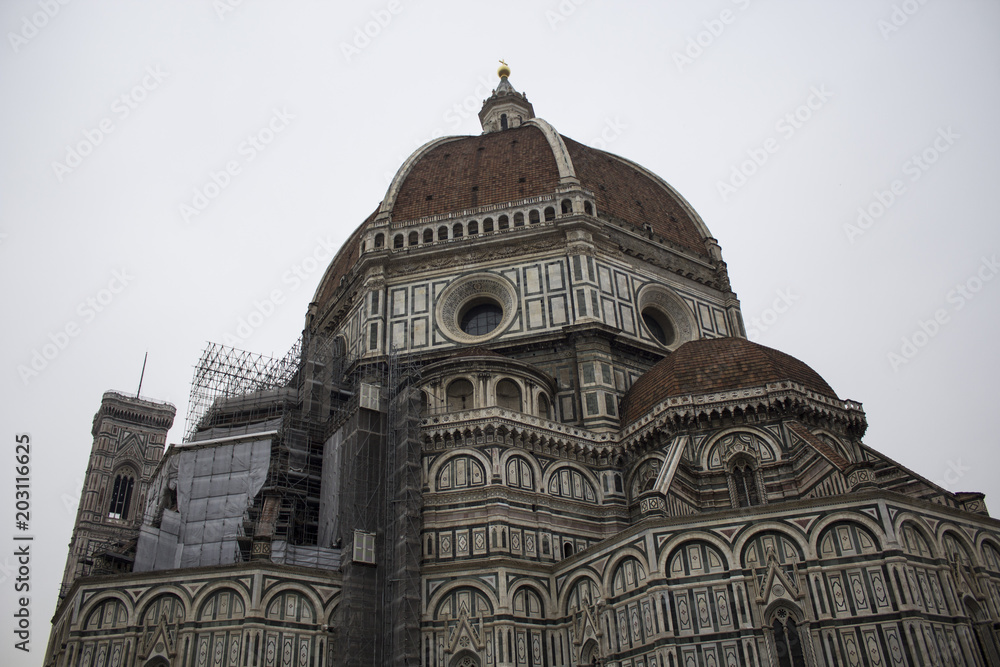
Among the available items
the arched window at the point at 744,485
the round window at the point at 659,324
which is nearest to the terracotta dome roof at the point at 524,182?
the round window at the point at 659,324

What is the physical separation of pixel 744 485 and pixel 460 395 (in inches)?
364

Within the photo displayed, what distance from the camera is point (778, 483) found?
24.4 m

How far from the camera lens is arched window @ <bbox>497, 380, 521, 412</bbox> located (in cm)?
2795

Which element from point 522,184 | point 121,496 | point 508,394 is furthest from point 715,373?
point 121,496

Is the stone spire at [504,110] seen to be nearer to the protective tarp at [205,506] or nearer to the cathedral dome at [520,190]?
the cathedral dome at [520,190]

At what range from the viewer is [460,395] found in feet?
91.7

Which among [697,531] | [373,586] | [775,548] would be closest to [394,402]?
[373,586]

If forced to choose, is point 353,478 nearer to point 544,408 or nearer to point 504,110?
point 544,408

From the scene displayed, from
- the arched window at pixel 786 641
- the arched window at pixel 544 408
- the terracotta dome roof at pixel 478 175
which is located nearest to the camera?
the arched window at pixel 786 641

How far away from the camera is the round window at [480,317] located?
32.5 meters

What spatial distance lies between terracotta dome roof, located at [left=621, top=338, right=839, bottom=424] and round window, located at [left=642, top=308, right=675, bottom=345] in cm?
506

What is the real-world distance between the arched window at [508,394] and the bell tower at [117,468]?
121ft

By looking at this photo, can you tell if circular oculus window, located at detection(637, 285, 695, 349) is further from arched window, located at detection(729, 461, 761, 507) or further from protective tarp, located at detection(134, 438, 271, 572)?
protective tarp, located at detection(134, 438, 271, 572)

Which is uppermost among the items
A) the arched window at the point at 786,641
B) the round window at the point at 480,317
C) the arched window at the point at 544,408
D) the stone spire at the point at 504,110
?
the stone spire at the point at 504,110
